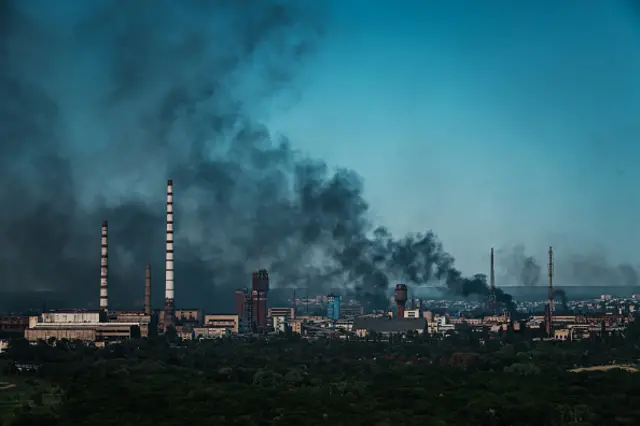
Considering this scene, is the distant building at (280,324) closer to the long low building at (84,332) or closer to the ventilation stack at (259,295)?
the ventilation stack at (259,295)

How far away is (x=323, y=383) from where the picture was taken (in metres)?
25.6

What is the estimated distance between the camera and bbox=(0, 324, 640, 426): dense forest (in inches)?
778

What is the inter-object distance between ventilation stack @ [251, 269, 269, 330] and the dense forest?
28.8ft

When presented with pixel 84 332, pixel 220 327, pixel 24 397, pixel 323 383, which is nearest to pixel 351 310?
pixel 220 327

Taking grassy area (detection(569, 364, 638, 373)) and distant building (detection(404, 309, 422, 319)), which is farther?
distant building (detection(404, 309, 422, 319))

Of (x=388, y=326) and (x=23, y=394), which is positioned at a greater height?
(x=388, y=326)

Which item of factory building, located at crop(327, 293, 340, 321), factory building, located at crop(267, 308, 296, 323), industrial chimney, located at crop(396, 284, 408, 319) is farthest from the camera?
factory building, located at crop(267, 308, 296, 323)

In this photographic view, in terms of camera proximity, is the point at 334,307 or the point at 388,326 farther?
the point at 334,307

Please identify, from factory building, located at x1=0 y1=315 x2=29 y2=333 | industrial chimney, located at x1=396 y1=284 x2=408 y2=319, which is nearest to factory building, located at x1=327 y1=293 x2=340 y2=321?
industrial chimney, located at x1=396 y1=284 x2=408 y2=319

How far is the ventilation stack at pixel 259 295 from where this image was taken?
47125 millimetres

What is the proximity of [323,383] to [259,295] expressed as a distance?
2206cm

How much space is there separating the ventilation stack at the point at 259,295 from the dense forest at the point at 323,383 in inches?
345

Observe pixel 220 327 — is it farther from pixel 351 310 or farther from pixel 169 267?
pixel 351 310

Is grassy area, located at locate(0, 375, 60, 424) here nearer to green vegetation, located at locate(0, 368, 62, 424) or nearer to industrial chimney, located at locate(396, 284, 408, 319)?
green vegetation, located at locate(0, 368, 62, 424)
